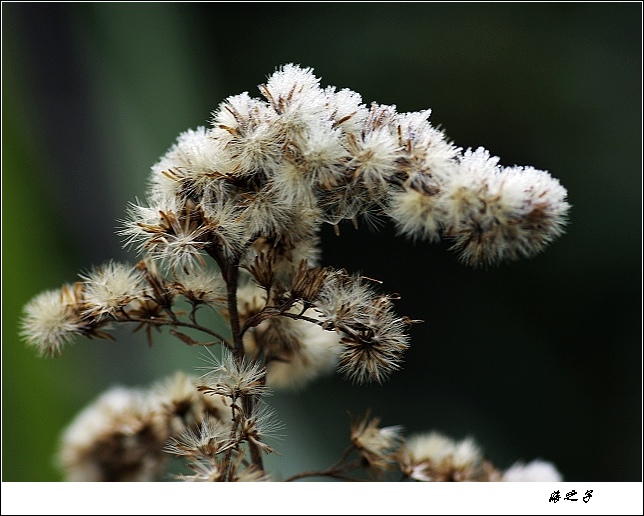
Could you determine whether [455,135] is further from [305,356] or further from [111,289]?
[111,289]

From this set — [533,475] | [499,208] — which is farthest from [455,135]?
[499,208]

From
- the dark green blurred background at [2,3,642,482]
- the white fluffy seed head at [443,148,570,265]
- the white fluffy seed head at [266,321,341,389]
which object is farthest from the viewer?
the dark green blurred background at [2,3,642,482]

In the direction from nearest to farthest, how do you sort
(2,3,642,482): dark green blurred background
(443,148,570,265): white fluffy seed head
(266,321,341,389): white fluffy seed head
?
(443,148,570,265): white fluffy seed head < (266,321,341,389): white fluffy seed head < (2,3,642,482): dark green blurred background

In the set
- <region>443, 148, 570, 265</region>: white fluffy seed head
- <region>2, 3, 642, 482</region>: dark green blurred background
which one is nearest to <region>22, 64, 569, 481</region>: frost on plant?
<region>443, 148, 570, 265</region>: white fluffy seed head

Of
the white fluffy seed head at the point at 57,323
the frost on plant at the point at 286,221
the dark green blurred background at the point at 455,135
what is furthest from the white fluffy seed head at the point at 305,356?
the dark green blurred background at the point at 455,135

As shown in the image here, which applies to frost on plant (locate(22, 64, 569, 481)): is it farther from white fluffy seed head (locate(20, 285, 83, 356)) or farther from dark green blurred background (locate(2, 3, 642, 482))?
dark green blurred background (locate(2, 3, 642, 482))
